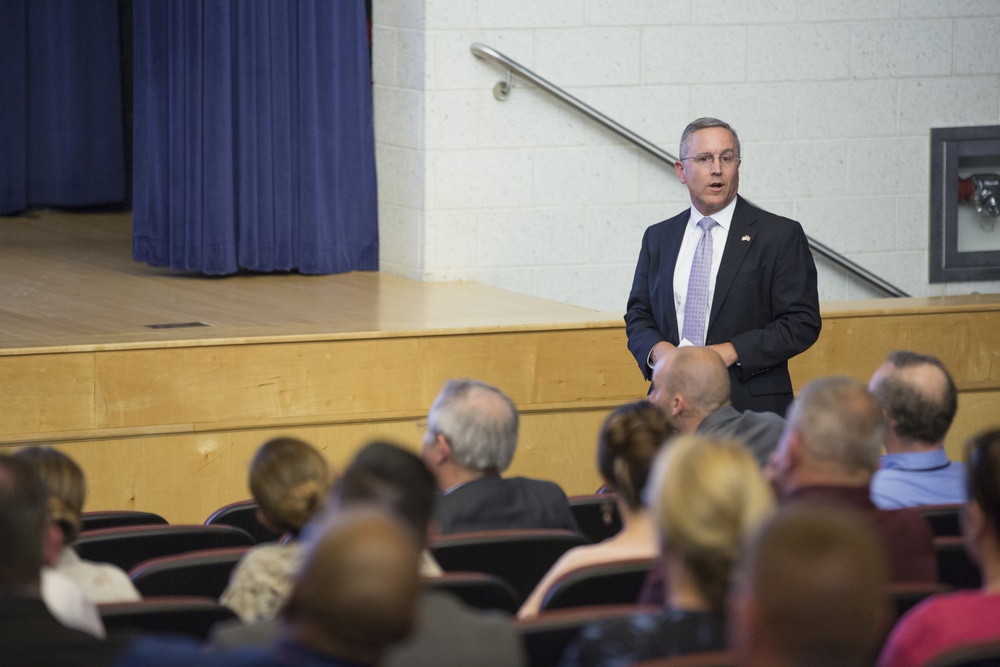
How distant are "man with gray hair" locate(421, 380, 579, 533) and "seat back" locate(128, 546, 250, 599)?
0.45 meters

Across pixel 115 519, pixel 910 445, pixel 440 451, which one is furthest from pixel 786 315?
pixel 115 519

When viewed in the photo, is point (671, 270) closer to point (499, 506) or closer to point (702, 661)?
point (499, 506)

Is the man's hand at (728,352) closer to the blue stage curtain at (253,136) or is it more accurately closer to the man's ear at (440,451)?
the man's ear at (440,451)

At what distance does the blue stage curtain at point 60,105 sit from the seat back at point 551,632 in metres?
6.62

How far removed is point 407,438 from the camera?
15.1 ft

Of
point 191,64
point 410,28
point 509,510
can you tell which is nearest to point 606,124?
point 410,28

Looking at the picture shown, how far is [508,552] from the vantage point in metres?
2.43

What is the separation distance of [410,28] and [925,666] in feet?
14.8

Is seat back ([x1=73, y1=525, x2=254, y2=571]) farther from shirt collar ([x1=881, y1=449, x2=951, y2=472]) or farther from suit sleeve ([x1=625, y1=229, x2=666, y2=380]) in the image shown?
suit sleeve ([x1=625, y1=229, x2=666, y2=380])

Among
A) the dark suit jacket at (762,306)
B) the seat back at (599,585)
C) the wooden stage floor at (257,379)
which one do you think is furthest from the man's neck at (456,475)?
the wooden stage floor at (257,379)

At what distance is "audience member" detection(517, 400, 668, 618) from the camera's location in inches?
89.0

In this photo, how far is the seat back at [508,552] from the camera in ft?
7.85

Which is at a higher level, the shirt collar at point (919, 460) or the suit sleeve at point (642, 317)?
the suit sleeve at point (642, 317)

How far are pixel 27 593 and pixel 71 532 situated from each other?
1.74 ft
